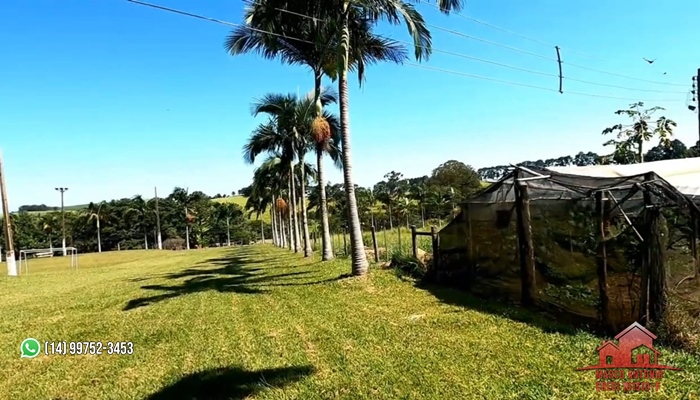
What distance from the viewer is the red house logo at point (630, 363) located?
12.3 feet

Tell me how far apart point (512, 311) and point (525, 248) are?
38.2 inches

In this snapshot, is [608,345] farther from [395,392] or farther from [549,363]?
[395,392]

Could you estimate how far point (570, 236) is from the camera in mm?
5875

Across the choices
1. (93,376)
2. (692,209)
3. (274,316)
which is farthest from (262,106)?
(692,209)

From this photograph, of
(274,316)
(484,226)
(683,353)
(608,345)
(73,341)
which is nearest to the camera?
(683,353)

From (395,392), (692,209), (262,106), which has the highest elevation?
(262,106)

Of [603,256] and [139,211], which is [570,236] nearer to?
[603,256]

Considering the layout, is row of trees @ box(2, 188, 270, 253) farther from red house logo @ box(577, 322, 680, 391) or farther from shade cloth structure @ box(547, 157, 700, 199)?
red house logo @ box(577, 322, 680, 391)

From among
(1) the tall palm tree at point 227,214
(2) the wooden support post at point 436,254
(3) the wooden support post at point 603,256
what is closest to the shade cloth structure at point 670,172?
(3) the wooden support post at point 603,256

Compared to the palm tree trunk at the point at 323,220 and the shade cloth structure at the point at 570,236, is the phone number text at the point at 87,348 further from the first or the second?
the palm tree trunk at the point at 323,220

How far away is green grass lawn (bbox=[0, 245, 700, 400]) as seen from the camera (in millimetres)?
3965

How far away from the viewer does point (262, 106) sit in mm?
18438

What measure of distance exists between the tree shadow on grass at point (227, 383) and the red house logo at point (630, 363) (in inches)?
110

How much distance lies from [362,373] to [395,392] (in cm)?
56
